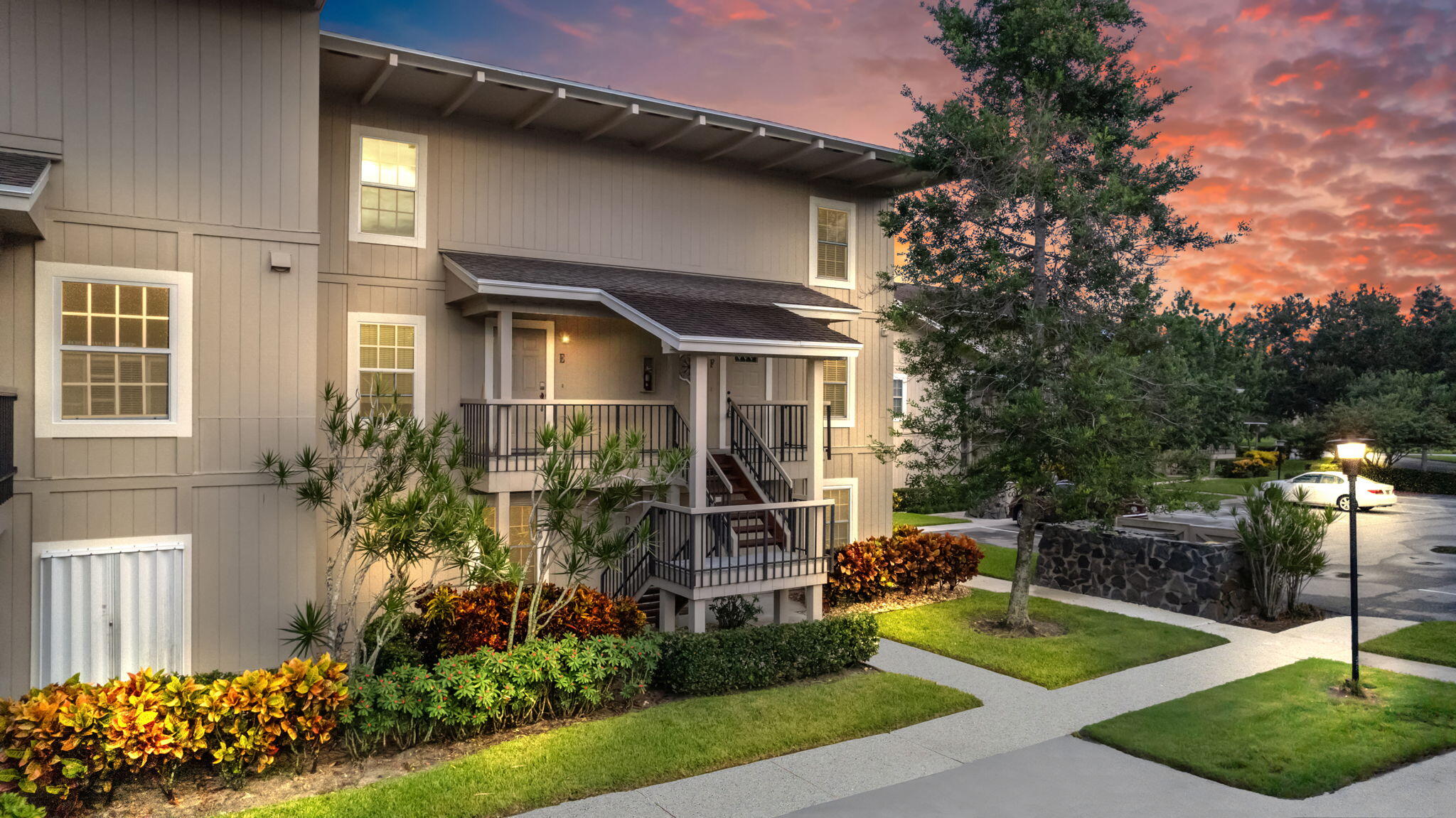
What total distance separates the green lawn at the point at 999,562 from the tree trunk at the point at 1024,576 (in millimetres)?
3520

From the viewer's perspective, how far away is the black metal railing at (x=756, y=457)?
1352 centimetres

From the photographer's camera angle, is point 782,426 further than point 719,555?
Yes

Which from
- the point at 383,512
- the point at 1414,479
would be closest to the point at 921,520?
the point at 383,512

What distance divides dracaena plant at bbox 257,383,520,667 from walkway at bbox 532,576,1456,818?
2981mm

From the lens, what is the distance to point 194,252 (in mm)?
9320

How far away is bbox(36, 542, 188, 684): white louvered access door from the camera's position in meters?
8.64

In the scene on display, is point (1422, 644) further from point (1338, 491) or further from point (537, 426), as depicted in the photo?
point (1338, 491)

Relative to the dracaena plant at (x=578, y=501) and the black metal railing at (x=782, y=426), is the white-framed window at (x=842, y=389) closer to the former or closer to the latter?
the black metal railing at (x=782, y=426)

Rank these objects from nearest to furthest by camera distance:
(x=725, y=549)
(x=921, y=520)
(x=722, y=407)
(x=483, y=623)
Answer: (x=483, y=623), (x=725, y=549), (x=722, y=407), (x=921, y=520)

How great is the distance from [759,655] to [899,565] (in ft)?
18.1

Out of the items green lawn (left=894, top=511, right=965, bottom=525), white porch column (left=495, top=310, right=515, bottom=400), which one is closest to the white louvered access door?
white porch column (left=495, top=310, right=515, bottom=400)

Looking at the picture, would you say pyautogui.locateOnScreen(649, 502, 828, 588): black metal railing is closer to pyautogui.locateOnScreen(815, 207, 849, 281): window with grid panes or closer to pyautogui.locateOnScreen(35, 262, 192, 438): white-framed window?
pyautogui.locateOnScreen(815, 207, 849, 281): window with grid panes

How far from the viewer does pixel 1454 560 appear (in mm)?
19625

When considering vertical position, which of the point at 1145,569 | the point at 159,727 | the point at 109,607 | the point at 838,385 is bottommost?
the point at 1145,569
